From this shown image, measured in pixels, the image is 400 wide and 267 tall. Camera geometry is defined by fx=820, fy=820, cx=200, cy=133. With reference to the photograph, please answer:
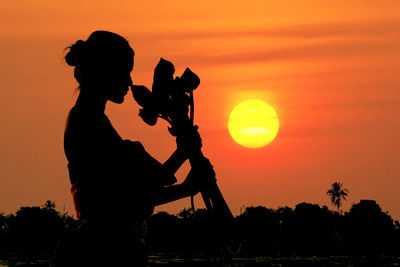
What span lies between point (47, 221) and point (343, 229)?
54441 mm

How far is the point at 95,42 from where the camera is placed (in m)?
5.15

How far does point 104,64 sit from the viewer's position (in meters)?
5.14

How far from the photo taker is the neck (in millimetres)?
5055

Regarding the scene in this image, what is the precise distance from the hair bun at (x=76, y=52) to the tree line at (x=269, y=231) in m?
133

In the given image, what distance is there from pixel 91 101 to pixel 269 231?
517ft

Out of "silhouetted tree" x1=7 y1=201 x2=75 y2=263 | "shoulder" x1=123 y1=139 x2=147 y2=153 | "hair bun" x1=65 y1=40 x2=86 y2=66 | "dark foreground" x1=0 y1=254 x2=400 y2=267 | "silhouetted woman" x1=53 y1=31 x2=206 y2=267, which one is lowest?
"silhouetted woman" x1=53 y1=31 x2=206 y2=267

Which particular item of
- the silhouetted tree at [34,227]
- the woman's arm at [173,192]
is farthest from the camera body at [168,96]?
the silhouetted tree at [34,227]

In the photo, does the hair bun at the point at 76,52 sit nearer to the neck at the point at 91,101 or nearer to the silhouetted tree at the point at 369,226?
the neck at the point at 91,101

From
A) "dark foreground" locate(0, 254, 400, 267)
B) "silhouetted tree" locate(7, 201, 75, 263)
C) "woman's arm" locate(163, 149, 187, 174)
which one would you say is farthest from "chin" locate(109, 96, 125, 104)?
"silhouetted tree" locate(7, 201, 75, 263)

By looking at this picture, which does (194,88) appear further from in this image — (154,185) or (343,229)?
(343,229)

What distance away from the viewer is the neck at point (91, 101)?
505 centimetres

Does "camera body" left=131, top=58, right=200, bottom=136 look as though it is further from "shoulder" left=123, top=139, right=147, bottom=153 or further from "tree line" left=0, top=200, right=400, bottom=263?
"tree line" left=0, top=200, right=400, bottom=263

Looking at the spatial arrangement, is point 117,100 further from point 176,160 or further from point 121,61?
point 176,160

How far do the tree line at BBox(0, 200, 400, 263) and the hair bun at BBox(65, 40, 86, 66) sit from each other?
133 m
